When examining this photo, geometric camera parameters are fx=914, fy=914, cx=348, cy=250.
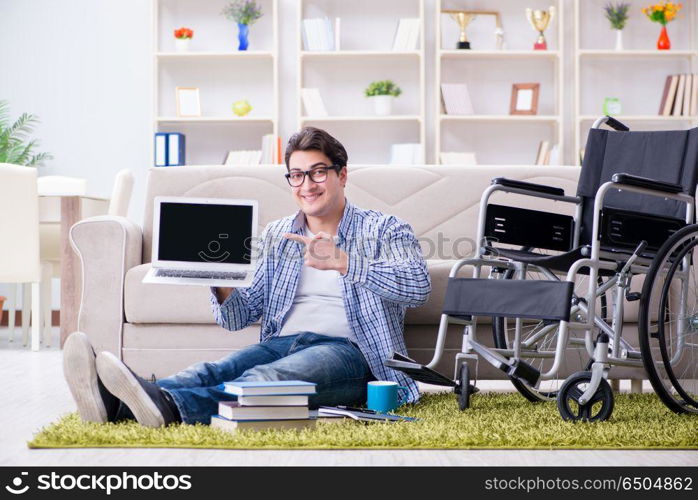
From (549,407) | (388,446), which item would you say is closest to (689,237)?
(549,407)

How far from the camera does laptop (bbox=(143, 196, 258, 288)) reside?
2150 millimetres

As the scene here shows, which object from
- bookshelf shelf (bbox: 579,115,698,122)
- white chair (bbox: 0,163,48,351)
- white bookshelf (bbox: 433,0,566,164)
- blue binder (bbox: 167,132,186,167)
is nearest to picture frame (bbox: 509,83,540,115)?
white bookshelf (bbox: 433,0,566,164)

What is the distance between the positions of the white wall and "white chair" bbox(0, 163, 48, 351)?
5.13 ft

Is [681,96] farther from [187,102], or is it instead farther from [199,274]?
[199,274]

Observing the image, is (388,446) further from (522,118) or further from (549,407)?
(522,118)

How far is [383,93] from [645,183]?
3620 mm

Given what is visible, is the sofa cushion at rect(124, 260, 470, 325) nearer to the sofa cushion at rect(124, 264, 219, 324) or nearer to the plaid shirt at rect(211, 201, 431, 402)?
the sofa cushion at rect(124, 264, 219, 324)

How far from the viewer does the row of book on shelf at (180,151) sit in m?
5.64

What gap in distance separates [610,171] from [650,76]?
3.39 m

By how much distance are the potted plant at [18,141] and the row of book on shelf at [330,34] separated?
185cm

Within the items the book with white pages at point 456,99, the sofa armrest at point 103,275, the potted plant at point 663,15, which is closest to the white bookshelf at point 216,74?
the book with white pages at point 456,99

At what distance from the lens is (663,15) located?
5.59 meters

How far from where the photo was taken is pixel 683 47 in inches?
228

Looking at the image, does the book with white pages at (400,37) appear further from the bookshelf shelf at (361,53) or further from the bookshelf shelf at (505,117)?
the bookshelf shelf at (505,117)
